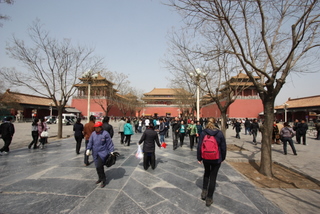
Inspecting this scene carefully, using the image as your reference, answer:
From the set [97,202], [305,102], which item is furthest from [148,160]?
[305,102]

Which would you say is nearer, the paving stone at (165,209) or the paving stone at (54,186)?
the paving stone at (165,209)

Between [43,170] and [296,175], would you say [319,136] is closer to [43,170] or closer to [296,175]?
[296,175]

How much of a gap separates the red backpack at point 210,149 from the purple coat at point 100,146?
6.19ft

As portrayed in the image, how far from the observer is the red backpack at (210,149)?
10.4 feet

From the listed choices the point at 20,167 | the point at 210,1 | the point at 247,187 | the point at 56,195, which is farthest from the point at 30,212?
the point at 210,1

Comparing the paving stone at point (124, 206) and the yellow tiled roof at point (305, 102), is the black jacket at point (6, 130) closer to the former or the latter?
the paving stone at point (124, 206)

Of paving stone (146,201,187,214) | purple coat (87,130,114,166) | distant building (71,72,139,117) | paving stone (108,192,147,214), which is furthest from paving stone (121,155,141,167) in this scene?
distant building (71,72,139,117)

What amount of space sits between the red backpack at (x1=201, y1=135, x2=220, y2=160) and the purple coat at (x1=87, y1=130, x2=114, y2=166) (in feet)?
6.19

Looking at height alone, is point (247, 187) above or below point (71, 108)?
below

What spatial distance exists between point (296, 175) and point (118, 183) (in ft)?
14.8

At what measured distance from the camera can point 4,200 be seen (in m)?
3.19

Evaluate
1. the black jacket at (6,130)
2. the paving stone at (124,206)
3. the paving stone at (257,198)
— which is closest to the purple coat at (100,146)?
the paving stone at (124,206)

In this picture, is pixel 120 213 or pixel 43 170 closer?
pixel 120 213

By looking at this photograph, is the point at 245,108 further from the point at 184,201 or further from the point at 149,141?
the point at 184,201
